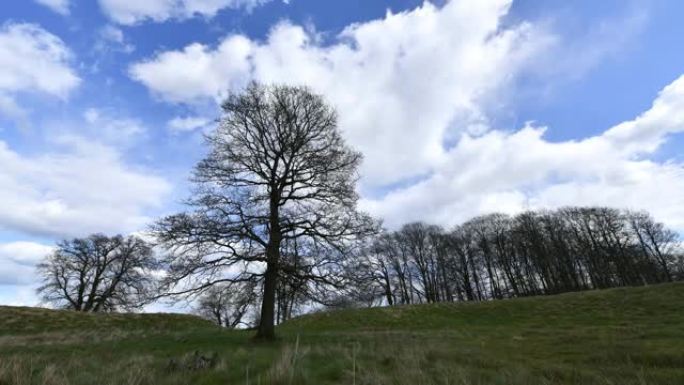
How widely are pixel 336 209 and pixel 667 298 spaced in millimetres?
30078

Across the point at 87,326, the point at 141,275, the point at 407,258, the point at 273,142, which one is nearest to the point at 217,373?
the point at 273,142

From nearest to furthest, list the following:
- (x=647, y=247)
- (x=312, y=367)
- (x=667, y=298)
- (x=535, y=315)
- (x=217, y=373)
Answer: (x=217, y=373)
(x=312, y=367)
(x=667, y=298)
(x=535, y=315)
(x=647, y=247)

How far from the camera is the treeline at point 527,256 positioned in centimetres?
5253

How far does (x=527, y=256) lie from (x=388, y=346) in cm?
5463

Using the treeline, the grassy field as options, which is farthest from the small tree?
the treeline

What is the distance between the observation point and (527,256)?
180 ft

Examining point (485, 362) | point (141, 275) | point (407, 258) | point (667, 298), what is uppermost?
point (407, 258)

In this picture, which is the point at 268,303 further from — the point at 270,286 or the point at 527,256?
the point at 527,256

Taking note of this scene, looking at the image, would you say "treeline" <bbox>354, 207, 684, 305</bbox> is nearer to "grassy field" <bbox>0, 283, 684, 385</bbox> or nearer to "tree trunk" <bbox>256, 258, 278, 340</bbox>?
"grassy field" <bbox>0, 283, 684, 385</bbox>

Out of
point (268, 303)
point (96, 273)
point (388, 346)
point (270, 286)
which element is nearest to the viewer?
point (388, 346)

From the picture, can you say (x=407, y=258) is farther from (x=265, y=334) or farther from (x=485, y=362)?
(x=485, y=362)

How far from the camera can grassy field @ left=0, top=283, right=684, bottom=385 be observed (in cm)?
421

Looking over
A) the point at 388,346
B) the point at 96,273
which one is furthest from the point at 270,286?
the point at 96,273

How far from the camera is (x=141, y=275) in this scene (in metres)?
40.1
